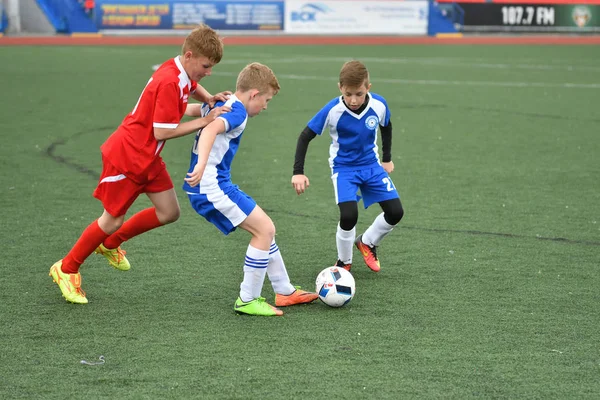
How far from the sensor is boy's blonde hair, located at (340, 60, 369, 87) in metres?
5.51

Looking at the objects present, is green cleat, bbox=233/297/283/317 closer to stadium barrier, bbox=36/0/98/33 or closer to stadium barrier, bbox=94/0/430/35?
stadium barrier, bbox=94/0/430/35

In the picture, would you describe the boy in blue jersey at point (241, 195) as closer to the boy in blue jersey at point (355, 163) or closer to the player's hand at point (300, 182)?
the player's hand at point (300, 182)

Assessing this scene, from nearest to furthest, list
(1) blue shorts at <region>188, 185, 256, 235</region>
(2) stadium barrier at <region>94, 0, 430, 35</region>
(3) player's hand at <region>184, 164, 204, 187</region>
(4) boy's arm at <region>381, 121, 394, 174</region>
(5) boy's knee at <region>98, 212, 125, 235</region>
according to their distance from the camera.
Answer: (3) player's hand at <region>184, 164, 204, 187</region> → (1) blue shorts at <region>188, 185, 256, 235</region> → (5) boy's knee at <region>98, 212, 125, 235</region> → (4) boy's arm at <region>381, 121, 394, 174</region> → (2) stadium barrier at <region>94, 0, 430, 35</region>

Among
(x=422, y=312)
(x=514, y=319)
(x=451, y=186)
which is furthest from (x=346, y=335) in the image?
(x=451, y=186)

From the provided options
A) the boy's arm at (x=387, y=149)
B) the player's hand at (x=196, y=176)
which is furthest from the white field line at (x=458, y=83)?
the player's hand at (x=196, y=176)

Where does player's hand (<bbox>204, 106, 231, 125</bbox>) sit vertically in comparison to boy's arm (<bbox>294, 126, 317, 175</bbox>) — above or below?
above

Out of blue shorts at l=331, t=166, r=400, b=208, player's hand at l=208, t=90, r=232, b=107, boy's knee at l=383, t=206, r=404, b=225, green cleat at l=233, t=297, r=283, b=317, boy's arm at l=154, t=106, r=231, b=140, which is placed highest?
player's hand at l=208, t=90, r=232, b=107

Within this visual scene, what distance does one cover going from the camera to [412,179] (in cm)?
908

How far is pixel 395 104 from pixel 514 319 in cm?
1044

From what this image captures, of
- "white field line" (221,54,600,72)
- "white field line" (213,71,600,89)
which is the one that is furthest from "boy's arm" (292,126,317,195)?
"white field line" (221,54,600,72)

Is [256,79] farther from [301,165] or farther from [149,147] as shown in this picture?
[301,165]

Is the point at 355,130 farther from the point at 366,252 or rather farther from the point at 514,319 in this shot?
the point at 514,319

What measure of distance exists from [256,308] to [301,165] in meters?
1.08

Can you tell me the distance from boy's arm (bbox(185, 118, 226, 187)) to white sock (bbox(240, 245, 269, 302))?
578 millimetres
